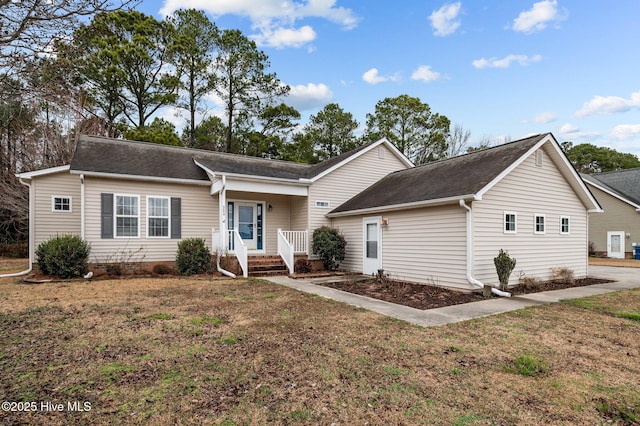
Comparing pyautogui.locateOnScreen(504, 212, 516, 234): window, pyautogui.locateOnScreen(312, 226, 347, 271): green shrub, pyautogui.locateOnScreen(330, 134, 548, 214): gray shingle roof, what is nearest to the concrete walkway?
pyautogui.locateOnScreen(504, 212, 516, 234): window

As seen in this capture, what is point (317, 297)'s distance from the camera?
8.16 metres

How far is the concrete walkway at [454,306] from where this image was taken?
21.2 ft

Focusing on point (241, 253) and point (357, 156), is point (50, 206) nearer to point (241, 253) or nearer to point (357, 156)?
point (241, 253)

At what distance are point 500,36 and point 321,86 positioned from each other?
1577 cm

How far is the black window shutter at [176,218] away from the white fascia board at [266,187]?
6.80 ft

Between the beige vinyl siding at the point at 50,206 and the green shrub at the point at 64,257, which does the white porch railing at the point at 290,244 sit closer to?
the green shrub at the point at 64,257

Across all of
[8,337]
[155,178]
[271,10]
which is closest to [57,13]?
[8,337]

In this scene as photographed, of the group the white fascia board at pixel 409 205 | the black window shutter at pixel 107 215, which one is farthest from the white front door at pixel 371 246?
the black window shutter at pixel 107 215

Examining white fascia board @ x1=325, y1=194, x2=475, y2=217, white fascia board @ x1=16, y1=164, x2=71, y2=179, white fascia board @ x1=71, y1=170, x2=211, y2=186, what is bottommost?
white fascia board @ x1=325, y1=194, x2=475, y2=217

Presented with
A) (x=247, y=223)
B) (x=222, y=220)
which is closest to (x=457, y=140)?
(x=247, y=223)

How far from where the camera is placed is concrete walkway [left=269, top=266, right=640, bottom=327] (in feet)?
21.2

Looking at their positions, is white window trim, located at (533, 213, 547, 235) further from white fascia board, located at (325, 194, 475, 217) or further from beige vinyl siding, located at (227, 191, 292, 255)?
beige vinyl siding, located at (227, 191, 292, 255)

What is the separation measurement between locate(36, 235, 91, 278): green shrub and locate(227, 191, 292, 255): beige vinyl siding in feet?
18.4

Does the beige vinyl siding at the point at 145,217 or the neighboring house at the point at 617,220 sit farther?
the neighboring house at the point at 617,220
